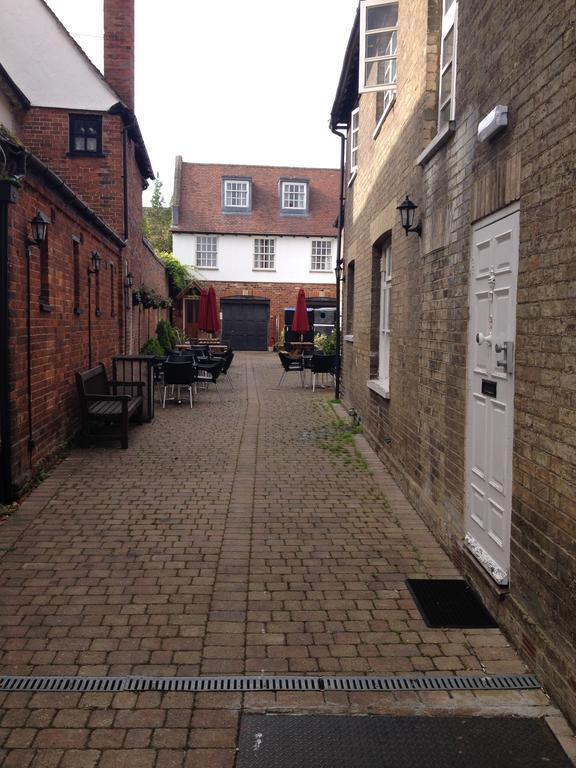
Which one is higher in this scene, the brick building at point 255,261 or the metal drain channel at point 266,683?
the brick building at point 255,261

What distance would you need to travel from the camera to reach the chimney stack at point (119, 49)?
1653 cm

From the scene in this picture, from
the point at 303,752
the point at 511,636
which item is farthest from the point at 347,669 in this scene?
the point at 511,636

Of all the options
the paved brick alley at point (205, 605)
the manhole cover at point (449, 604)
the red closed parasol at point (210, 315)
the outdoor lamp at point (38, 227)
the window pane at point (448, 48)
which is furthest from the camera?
the red closed parasol at point (210, 315)

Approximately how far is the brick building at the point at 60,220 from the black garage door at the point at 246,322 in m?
12.6

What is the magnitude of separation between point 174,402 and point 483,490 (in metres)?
10.6

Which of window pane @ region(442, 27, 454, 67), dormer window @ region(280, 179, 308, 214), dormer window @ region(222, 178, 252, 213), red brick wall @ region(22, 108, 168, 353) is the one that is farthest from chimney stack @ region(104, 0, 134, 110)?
dormer window @ region(280, 179, 308, 214)

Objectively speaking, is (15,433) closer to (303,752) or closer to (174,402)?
(303,752)

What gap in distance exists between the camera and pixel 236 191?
121ft

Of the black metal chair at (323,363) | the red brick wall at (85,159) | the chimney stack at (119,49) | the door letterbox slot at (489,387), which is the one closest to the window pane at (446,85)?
the door letterbox slot at (489,387)

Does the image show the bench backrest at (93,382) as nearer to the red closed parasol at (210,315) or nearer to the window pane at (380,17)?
the window pane at (380,17)

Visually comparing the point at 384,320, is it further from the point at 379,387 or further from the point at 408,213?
the point at 408,213

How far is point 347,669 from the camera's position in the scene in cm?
362

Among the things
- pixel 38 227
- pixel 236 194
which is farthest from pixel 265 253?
pixel 38 227

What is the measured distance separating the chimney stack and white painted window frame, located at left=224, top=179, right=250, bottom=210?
20.1m
